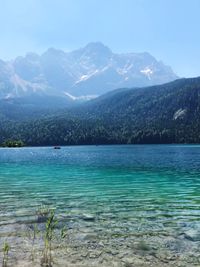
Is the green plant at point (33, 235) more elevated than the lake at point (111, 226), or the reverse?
the green plant at point (33, 235)

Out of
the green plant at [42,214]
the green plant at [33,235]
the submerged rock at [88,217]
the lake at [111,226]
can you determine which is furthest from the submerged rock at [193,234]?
the green plant at [42,214]

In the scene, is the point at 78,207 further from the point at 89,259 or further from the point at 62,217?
the point at 89,259

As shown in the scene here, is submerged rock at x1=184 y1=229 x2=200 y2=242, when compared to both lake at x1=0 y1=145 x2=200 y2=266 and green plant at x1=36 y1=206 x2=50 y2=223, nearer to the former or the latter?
lake at x1=0 y1=145 x2=200 y2=266

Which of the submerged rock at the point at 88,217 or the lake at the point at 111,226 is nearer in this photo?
the lake at the point at 111,226

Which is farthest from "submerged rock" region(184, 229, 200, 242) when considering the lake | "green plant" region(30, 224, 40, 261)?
"green plant" region(30, 224, 40, 261)

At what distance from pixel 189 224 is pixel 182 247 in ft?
18.4

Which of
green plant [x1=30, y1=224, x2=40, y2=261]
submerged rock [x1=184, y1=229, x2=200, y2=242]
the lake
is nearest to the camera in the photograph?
the lake

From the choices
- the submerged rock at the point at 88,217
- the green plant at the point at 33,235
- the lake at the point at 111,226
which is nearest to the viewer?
the lake at the point at 111,226

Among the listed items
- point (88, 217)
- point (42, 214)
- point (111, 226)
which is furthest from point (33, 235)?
point (42, 214)

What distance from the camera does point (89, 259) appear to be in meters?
17.4

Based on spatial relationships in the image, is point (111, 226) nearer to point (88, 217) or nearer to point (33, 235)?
point (88, 217)

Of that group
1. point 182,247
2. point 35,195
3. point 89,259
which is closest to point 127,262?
point 89,259

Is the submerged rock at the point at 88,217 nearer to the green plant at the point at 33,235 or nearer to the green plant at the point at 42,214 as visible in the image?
the green plant at the point at 42,214

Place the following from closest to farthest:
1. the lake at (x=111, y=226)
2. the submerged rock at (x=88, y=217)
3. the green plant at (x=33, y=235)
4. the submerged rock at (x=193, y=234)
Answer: the lake at (x=111, y=226), the green plant at (x=33, y=235), the submerged rock at (x=193, y=234), the submerged rock at (x=88, y=217)
